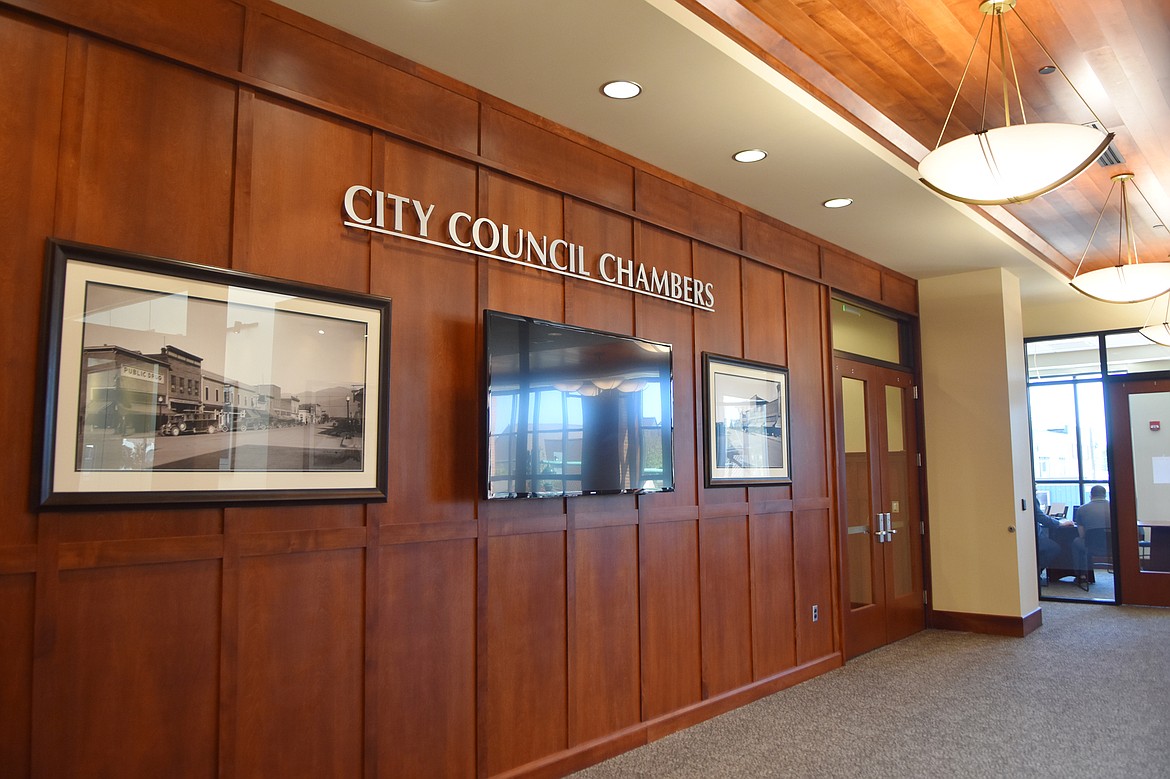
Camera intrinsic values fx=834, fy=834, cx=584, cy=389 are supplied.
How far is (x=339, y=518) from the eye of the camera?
10.6ft

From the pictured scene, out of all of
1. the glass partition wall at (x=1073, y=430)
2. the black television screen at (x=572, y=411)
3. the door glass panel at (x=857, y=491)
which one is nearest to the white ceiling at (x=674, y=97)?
the black television screen at (x=572, y=411)

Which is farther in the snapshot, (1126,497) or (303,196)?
(1126,497)

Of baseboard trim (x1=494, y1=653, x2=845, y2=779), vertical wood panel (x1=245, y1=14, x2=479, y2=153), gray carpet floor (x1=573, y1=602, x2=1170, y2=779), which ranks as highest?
vertical wood panel (x1=245, y1=14, x2=479, y2=153)

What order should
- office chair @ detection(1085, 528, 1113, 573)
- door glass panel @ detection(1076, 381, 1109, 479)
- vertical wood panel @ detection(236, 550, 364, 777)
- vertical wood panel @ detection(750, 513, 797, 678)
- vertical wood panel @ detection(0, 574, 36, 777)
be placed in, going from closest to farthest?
vertical wood panel @ detection(0, 574, 36, 777) < vertical wood panel @ detection(236, 550, 364, 777) < vertical wood panel @ detection(750, 513, 797, 678) < office chair @ detection(1085, 528, 1113, 573) < door glass panel @ detection(1076, 381, 1109, 479)

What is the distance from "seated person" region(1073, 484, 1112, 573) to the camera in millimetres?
8938

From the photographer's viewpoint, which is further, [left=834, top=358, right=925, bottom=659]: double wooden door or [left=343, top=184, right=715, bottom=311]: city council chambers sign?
[left=834, top=358, right=925, bottom=659]: double wooden door

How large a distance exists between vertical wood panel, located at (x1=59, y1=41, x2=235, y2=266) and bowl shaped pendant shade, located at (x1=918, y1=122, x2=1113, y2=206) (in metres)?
2.90

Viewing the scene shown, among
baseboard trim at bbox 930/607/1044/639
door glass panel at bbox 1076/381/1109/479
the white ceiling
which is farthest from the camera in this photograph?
door glass panel at bbox 1076/381/1109/479

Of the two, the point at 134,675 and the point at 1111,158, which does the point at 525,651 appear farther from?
the point at 1111,158

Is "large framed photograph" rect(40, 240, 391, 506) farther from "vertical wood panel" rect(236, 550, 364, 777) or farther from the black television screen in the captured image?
the black television screen

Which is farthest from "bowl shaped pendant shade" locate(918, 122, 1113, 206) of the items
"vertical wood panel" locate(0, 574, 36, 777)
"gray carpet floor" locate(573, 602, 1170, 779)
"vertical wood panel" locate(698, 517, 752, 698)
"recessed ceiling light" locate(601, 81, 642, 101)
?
"vertical wood panel" locate(0, 574, 36, 777)

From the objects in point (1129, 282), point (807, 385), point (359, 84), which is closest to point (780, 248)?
point (807, 385)

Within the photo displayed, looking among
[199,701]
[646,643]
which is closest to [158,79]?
[199,701]

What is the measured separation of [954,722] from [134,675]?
4307mm
